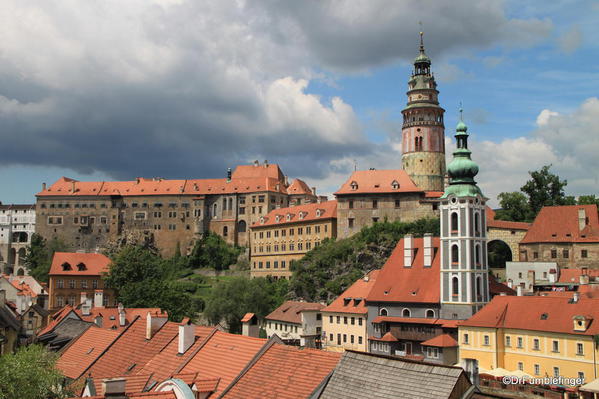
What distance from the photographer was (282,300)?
257 ft

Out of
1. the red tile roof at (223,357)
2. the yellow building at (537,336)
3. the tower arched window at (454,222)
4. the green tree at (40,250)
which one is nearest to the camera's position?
the red tile roof at (223,357)

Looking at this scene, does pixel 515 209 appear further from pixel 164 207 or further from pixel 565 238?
pixel 164 207

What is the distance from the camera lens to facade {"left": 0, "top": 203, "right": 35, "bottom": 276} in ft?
459

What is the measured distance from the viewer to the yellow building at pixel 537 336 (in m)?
37.1

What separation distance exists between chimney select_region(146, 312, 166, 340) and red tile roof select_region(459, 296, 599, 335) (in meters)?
22.7

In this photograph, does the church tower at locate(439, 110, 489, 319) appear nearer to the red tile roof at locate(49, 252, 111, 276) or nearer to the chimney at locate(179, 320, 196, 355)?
the chimney at locate(179, 320, 196, 355)

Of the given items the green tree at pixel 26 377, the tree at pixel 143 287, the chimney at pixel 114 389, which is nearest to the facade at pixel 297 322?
the tree at pixel 143 287

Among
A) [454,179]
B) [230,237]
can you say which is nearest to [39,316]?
[454,179]

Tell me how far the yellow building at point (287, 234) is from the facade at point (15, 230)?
61720 mm

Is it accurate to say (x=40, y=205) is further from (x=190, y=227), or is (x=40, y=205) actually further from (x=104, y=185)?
(x=190, y=227)

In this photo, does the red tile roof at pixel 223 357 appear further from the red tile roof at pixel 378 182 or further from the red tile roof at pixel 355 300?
the red tile roof at pixel 378 182

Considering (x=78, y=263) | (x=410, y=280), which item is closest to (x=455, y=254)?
(x=410, y=280)

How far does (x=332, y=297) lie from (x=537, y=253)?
22.3 metres

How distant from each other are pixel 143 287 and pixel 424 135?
4282 cm
